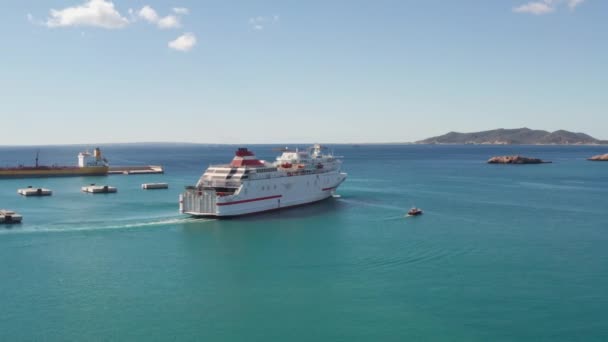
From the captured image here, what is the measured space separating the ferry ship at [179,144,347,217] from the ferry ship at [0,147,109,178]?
57237 mm

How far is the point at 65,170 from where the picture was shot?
337ft

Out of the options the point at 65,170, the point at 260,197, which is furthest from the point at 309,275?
the point at 65,170

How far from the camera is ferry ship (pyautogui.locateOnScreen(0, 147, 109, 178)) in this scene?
322 feet

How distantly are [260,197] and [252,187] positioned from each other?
167 cm

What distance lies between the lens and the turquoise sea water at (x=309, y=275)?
75.6 ft

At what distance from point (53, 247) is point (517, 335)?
103ft

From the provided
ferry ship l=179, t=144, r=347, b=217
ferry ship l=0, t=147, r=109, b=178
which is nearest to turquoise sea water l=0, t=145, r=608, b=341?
ferry ship l=179, t=144, r=347, b=217

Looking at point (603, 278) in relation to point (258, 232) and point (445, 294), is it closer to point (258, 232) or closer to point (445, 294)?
point (445, 294)

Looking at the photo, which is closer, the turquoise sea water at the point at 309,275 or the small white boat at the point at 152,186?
the turquoise sea water at the point at 309,275

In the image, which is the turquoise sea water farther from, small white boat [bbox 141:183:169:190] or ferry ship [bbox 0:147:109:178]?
ferry ship [bbox 0:147:109:178]

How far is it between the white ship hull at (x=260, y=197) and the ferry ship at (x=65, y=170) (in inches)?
2390

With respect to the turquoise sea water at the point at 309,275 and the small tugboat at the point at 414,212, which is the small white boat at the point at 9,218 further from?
the small tugboat at the point at 414,212

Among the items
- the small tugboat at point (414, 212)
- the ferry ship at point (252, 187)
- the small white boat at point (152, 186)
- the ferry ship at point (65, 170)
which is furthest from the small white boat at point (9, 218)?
the ferry ship at point (65, 170)

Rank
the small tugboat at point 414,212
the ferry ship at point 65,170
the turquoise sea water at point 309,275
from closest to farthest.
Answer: the turquoise sea water at point 309,275
the small tugboat at point 414,212
the ferry ship at point 65,170
